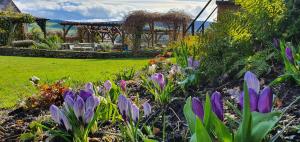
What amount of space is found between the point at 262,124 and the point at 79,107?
112 centimetres

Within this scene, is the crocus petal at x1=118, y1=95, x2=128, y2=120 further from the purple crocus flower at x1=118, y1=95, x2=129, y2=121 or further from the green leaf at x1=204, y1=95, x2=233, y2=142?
the green leaf at x1=204, y1=95, x2=233, y2=142

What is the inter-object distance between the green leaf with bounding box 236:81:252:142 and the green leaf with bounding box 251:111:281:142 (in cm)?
3

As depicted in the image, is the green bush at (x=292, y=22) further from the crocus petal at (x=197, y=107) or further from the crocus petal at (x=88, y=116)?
the crocus petal at (x=197, y=107)

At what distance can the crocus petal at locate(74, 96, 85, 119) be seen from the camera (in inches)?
88.2

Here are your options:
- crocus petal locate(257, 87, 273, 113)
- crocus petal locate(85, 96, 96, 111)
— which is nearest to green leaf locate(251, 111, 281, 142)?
crocus petal locate(257, 87, 273, 113)

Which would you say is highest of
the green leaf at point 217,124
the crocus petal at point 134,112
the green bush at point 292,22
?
the green bush at point 292,22

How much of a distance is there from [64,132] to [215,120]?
1.38 metres

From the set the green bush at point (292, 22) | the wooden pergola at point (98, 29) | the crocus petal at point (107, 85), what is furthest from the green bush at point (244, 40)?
the wooden pergola at point (98, 29)

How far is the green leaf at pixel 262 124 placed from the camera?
Answer: 138 centimetres

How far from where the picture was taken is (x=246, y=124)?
1.32 metres

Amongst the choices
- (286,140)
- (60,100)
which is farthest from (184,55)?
(286,140)

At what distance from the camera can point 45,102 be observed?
13.8ft

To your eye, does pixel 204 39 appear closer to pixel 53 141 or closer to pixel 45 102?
pixel 45 102

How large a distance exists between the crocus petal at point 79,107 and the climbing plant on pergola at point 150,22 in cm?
2060
